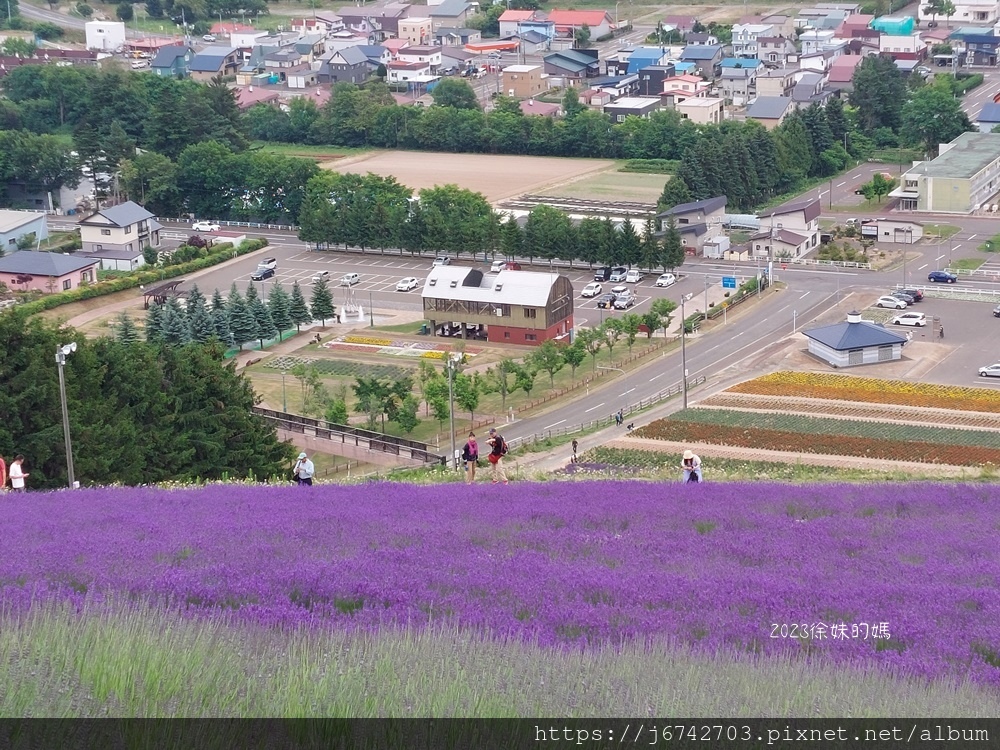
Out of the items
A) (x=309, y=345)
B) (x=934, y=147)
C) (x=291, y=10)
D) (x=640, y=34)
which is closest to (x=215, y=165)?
(x=309, y=345)

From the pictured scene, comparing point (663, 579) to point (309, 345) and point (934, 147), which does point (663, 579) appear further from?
point (934, 147)

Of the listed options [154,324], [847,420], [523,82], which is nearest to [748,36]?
[523,82]

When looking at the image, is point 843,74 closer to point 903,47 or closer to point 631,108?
point 903,47

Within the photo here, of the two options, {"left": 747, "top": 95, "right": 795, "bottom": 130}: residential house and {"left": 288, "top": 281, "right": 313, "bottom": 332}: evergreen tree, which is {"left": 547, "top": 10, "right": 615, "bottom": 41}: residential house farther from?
{"left": 288, "top": 281, "right": 313, "bottom": 332}: evergreen tree

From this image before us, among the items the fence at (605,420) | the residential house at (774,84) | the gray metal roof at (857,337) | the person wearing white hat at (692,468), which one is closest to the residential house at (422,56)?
the residential house at (774,84)

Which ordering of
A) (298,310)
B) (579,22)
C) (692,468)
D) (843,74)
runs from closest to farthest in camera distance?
(692,468) → (298,310) → (843,74) → (579,22)

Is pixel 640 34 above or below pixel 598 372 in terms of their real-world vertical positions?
above
